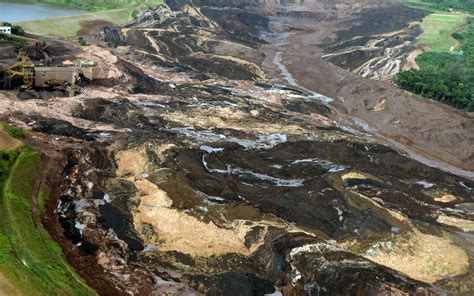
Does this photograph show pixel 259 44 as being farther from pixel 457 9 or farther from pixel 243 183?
pixel 457 9

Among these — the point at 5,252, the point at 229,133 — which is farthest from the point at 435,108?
the point at 5,252

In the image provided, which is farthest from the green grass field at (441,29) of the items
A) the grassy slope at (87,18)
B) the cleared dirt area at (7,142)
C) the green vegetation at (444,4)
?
the cleared dirt area at (7,142)

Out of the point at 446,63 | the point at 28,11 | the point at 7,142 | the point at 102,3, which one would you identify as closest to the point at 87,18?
the point at 28,11

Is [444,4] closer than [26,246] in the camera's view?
No

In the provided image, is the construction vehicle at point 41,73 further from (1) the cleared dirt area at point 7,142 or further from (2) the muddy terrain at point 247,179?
(1) the cleared dirt area at point 7,142

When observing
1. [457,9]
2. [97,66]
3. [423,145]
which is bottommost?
[423,145]

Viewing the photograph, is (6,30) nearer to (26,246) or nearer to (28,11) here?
(28,11)

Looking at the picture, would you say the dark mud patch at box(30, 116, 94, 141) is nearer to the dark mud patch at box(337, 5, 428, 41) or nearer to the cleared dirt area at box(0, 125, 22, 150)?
the cleared dirt area at box(0, 125, 22, 150)

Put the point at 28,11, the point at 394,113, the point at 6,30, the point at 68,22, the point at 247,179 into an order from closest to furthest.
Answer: the point at 247,179, the point at 6,30, the point at 394,113, the point at 68,22, the point at 28,11
